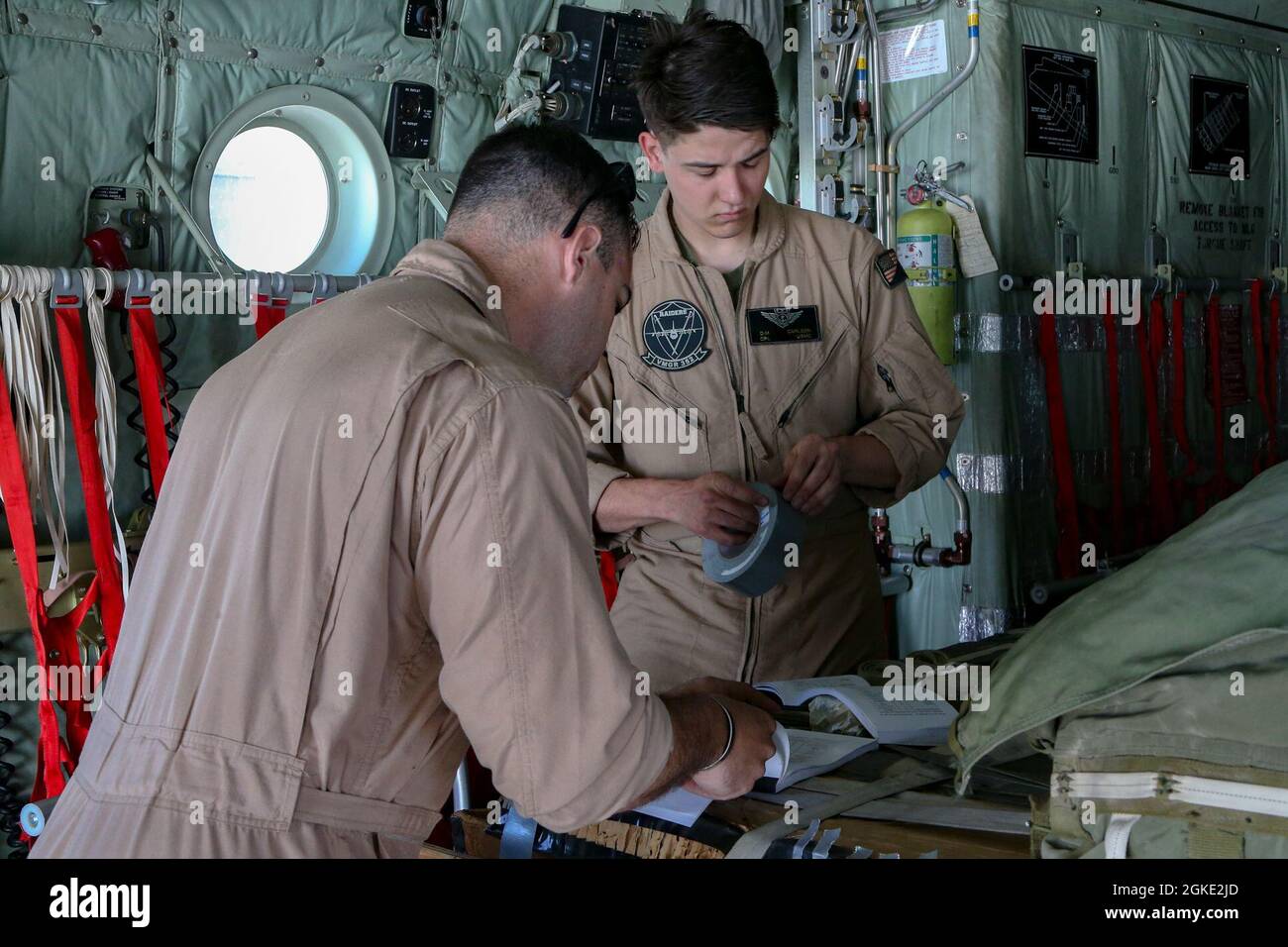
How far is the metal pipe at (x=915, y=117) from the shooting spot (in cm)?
462

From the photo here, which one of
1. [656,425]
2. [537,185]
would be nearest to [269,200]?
[656,425]

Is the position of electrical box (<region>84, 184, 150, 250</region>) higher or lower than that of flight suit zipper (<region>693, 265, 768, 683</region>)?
higher

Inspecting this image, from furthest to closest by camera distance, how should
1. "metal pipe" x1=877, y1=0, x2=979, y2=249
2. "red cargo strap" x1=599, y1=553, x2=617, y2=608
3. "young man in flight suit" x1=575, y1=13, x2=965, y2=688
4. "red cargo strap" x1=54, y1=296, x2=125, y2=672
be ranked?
"metal pipe" x1=877, y1=0, x2=979, y2=249
"red cargo strap" x1=599, y1=553, x2=617, y2=608
"red cargo strap" x1=54, y1=296, x2=125, y2=672
"young man in flight suit" x1=575, y1=13, x2=965, y2=688

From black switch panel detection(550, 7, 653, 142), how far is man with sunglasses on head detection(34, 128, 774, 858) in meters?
2.85

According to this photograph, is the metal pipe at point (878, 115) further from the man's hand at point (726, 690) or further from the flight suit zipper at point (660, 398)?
the man's hand at point (726, 690)

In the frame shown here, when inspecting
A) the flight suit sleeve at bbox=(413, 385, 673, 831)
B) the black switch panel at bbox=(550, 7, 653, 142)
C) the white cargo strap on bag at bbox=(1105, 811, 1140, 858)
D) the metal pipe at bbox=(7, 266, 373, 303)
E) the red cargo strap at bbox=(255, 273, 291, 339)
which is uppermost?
the black switch panel at bbox=(550, 7, 653, 142)

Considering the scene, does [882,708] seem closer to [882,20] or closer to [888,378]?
[888,378]

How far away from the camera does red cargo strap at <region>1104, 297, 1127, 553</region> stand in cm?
521

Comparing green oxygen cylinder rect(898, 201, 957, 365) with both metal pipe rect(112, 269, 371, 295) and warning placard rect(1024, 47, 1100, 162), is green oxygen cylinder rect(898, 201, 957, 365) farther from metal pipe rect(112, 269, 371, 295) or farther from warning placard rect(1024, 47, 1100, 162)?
metal pipe rect(112, 269, 371, 295)

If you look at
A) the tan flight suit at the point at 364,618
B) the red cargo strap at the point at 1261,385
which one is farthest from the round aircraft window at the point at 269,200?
the red cargo strap at the point at 1261,385

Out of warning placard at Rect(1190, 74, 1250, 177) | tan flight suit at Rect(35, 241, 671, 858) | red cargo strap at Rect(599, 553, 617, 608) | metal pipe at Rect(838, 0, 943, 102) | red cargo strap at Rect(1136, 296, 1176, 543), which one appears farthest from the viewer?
warning placard at Rect(1190, 74, 1250, 177)

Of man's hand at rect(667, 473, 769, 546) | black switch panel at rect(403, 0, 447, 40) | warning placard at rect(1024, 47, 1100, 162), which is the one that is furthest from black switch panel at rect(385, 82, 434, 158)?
warning placard at rect(1024, 47, 1100, 162)

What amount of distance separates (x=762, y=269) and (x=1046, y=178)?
A: 267 cm

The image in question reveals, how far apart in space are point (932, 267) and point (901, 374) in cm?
201
